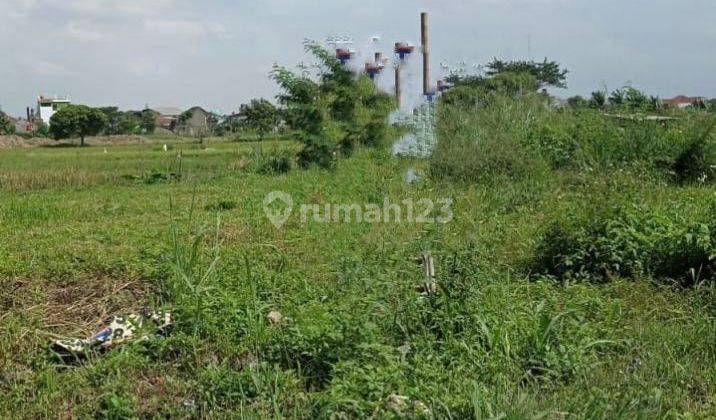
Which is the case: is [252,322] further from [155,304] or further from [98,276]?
[98,276]

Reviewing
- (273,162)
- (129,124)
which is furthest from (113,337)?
(129,124)

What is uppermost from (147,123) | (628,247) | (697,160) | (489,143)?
(147,123)

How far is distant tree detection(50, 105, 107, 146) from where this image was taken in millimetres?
40094

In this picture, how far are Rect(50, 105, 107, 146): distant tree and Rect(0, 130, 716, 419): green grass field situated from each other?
125 ft

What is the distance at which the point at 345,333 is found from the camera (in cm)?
295

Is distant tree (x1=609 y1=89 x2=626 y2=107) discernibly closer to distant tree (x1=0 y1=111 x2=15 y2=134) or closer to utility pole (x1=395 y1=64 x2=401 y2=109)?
utility pole (x1=395 y1=64 x2=401 y2=109)

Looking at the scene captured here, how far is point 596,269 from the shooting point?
4344mm

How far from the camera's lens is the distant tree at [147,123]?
Result: 46281mm

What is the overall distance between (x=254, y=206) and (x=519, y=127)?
4850mm
